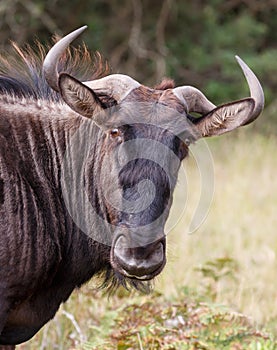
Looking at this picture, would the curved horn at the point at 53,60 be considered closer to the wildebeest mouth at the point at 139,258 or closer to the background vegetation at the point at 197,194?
the wildebeest mouth at the point at 139,258

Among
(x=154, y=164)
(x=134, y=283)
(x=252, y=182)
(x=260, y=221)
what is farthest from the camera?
(x=252, y=182)

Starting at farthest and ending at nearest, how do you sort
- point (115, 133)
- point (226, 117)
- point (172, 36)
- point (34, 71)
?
point (172, 36), point (34, 71), point (226, 117), point (115, 133)

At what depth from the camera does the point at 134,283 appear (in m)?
5.61

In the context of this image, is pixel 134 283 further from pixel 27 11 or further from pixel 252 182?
pixel 27 11

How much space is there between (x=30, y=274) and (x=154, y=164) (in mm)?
1058

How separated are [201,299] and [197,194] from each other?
5.96 m

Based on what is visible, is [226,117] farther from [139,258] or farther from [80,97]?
[139,258]

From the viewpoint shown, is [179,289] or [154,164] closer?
[154,164]

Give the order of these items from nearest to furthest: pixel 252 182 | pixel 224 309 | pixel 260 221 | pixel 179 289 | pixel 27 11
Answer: pixel 224 309 → pixel 179 289 → pixel 260 221 → pixel 252 182 → pixel 27 11

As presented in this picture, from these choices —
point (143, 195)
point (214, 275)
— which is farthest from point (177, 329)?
point (143, 195)

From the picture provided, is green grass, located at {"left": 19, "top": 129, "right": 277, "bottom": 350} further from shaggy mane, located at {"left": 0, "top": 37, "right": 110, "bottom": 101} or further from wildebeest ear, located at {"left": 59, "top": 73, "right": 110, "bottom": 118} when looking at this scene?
wildebeest ear, located at {"left": 59, "top": 73, "right": 110, "bottom": 118}

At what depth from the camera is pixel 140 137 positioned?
489 cm

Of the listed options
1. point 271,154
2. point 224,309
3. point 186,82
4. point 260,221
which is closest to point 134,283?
point 224,309

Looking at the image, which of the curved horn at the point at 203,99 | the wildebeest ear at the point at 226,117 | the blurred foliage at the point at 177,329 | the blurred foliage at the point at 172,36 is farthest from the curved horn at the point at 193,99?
the blurred foliage at the point at 172,36
